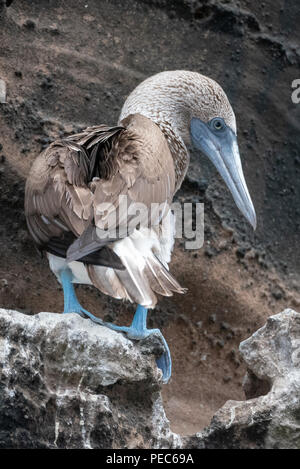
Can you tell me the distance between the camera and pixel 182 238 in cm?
476

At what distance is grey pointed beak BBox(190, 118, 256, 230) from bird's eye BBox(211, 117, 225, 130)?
21mm

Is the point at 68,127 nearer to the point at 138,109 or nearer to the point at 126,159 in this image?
the point at 138,109

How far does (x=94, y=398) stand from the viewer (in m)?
2.61

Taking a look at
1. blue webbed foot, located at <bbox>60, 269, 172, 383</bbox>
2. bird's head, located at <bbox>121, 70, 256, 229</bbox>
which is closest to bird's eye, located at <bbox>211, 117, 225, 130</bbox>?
bird's head, located at <bbox>121, 70, 256, 229</bbox>

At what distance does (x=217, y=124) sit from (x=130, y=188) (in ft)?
2.99

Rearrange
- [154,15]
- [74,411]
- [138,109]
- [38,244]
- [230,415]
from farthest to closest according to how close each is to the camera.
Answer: [154,15]
[138,109]
[38,244]
[230,415]
[74,411]

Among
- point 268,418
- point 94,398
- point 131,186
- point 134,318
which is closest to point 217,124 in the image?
point 131,186

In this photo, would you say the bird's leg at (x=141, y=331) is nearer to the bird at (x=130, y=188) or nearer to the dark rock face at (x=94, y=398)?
the bird at (x=130, y=188)

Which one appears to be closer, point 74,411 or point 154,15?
point 74,411

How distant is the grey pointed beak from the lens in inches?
142

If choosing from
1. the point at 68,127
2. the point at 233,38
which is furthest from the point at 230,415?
the point at 233,38

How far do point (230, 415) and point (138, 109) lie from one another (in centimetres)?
155

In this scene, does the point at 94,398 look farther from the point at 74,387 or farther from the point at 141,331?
the point at 141,331

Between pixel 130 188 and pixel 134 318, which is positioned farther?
pixel 134 318
